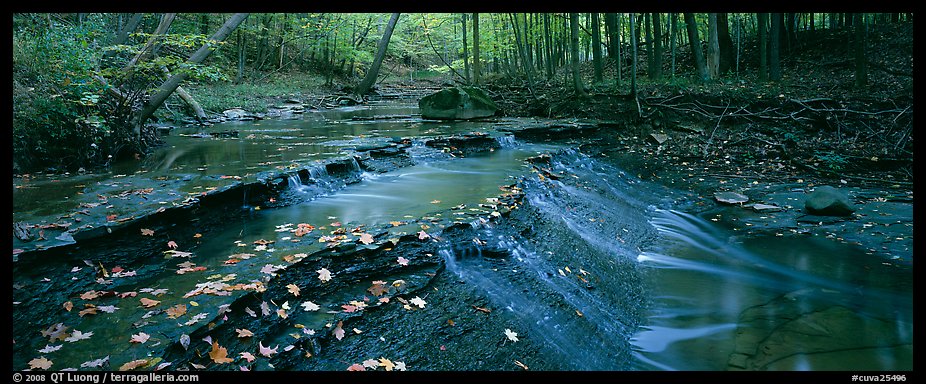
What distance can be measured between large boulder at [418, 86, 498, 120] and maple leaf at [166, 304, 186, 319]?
1270 centimetres

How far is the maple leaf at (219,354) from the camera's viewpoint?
300 cm

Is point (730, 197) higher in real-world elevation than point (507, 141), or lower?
lower

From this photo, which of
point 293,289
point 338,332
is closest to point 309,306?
point 293,289

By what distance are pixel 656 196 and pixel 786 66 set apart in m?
13.6

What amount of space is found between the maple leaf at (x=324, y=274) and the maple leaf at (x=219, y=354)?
1.13 m

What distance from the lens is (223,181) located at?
258 inches

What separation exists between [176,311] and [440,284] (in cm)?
215

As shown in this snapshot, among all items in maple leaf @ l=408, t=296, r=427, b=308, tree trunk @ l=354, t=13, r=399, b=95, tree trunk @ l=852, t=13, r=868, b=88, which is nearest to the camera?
maple leaf @ l=408, t=296, r=427, b=308

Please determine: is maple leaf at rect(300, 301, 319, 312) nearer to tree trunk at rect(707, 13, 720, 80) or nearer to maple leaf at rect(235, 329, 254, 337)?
maple leaf at rect(235, 329, 254, 337)

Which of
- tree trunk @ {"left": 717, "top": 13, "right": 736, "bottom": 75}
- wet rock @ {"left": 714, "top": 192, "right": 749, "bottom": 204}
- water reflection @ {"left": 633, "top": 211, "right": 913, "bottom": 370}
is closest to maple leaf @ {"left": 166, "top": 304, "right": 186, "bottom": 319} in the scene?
water reflection @ {"left": 633, "top": 211, "right": 913, "bottom": 370}

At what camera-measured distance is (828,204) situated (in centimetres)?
784

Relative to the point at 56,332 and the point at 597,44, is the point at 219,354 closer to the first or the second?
the point at 56,332

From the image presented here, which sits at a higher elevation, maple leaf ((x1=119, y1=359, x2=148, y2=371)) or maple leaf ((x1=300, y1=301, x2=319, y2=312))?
maple leaf ((x1=300, y1=301, x2=319, y2=312))

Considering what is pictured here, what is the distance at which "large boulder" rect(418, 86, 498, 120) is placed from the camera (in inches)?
617
